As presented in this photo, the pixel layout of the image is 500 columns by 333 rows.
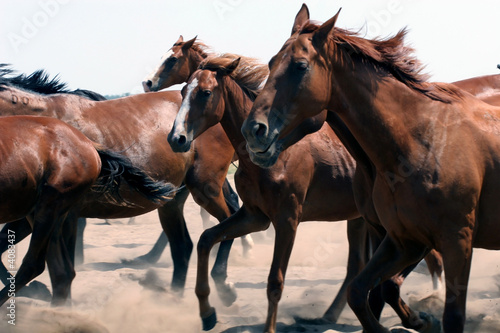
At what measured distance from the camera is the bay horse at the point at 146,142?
6.59 metres

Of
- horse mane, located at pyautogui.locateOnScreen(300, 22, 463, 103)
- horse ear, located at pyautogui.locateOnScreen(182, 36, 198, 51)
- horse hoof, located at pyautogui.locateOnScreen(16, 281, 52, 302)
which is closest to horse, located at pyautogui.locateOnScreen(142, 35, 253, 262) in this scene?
horse ear, located at pyautogui.locateOnScreen(182, 36, 198, 51)

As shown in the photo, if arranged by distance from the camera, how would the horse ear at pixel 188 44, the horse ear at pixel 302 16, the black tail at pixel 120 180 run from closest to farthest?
1. the horse ear at pixel 302 16
2. the black tail at pixel 120 180
3. the horse ear at pixel 188 44

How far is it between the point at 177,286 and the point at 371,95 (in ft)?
11.8

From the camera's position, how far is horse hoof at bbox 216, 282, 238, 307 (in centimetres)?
647

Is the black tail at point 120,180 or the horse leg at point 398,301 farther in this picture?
the black tail at point 120,180

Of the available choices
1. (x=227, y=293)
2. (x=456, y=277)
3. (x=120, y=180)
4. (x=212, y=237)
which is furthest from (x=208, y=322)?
(x=456, y=277)

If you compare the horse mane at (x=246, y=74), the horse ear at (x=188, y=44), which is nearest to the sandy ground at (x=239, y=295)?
the horse mane at (x=246, y=74)

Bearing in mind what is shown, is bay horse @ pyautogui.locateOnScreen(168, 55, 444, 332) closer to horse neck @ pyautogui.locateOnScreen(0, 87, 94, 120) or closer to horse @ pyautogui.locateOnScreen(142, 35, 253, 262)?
horse neck @ pyautogui.locateOnScreen(0, 87, 94, 120)

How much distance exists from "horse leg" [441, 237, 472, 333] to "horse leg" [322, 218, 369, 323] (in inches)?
77.2

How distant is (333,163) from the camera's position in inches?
232

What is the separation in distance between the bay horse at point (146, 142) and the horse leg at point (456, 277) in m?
2.78

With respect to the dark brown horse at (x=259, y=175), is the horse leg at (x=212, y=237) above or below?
below

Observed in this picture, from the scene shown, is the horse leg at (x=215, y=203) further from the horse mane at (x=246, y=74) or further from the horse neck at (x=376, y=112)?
the horse neck at (x=376, y=112)

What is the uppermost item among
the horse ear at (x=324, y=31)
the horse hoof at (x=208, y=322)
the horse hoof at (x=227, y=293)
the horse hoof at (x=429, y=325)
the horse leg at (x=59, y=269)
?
the horse ear at (x=324, y=31)
